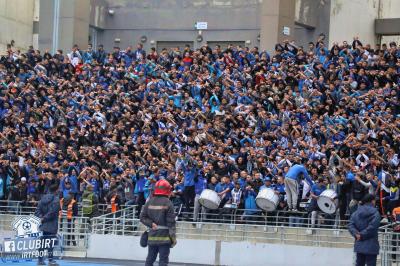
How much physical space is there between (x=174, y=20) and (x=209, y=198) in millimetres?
20275

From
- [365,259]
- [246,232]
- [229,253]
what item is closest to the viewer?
Result: [365,259]

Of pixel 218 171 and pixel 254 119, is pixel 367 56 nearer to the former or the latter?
pixel 254 119

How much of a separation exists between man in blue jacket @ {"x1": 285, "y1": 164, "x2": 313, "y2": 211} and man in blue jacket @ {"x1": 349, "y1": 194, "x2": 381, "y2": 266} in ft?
21.9

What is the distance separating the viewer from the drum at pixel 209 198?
26.8m

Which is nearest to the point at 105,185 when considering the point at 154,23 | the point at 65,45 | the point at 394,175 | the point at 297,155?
the point at 297,155

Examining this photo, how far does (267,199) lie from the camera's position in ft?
84.6

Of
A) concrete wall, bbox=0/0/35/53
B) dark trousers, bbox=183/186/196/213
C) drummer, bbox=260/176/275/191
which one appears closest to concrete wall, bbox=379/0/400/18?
concrete wall, bbox=0/0/35/53

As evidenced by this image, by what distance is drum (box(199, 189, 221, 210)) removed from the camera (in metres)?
26.8

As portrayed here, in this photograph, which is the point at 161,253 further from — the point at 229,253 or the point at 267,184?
the point at 267,184

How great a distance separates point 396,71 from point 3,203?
492 inches

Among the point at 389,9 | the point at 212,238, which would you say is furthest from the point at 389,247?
the point at 389,9
